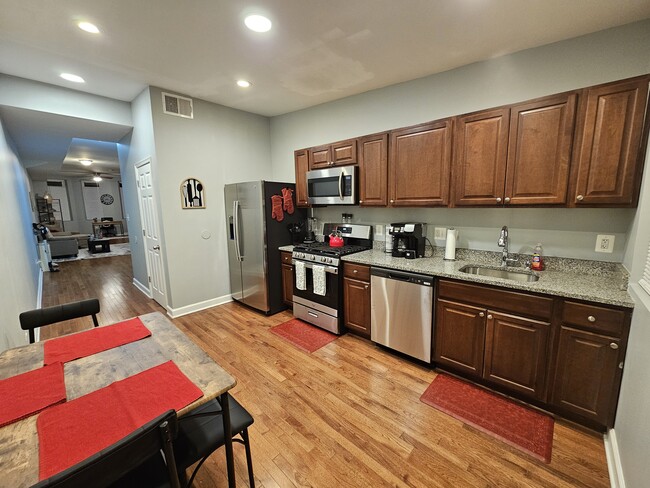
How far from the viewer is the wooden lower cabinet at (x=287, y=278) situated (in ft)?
12.0

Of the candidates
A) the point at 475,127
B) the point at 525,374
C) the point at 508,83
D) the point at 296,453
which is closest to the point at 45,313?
the point at 296,453

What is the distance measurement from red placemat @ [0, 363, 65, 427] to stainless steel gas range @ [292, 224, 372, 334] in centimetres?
223

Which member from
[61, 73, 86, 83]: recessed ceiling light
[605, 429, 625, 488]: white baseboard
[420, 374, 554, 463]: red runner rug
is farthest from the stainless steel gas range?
[61, 73, 86, 83]: recessed ceiling light

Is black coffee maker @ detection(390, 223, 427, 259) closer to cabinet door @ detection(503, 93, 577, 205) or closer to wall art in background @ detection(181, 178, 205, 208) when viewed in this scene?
cabinet door @ detection(503, 93, 577, 205)

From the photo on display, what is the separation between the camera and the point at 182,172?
362 cm

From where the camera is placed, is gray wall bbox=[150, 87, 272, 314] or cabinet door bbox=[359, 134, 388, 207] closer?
cabinet door bbox=[359, 134, 388, 207]

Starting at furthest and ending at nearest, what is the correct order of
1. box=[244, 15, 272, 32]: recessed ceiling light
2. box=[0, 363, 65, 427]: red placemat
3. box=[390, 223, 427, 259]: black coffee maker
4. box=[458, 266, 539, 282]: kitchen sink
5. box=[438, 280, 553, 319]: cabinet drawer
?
box=[390, 223, 427, 259]: black coffee maker → box=[458, 266, 539, 282]: kitchen sink → box=[244, 15, 272, 32]: recessed ceiling light → box=[438, 280, 553, 319]: cabinet drawer → box=[0, 363, 65, 427]: red placemat

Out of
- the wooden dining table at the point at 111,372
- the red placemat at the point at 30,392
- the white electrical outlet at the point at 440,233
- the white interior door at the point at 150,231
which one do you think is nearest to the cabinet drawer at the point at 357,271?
the white electrical outlet at the point at 440,233

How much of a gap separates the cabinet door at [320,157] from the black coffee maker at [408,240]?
46.9 inches

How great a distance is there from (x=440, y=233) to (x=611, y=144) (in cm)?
139

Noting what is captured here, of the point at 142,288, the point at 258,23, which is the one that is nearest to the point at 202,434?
the point at 258,23

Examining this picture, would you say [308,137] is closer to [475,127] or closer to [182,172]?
[182,172]

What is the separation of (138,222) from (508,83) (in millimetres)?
5149

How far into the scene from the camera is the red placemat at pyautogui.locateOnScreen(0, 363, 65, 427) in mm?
953
